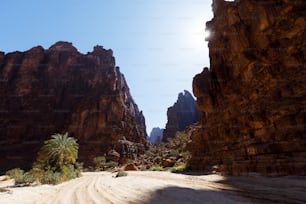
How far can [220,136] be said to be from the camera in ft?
101

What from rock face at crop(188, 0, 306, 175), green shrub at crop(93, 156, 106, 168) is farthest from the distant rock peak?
rock face at crop(188, 0, 306, 175)

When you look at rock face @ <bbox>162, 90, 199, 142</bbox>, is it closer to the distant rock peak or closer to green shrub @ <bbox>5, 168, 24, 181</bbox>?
the distant rock peak

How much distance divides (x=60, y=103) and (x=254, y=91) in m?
93.8

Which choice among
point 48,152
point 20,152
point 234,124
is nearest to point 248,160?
point 234,124

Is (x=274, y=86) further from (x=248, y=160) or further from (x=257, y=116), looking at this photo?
(x=248, y=160)

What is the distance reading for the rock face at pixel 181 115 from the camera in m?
126

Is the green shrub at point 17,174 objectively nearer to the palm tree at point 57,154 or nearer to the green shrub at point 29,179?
the green shrub at point 29,179

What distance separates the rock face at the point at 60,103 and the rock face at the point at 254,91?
182ft

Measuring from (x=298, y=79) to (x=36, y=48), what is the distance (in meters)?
119

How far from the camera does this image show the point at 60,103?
336 ft

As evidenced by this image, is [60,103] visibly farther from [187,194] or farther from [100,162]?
[187,194]

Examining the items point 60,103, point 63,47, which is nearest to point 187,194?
point 60,103

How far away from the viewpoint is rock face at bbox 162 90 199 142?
126m

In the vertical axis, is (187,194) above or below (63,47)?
below
